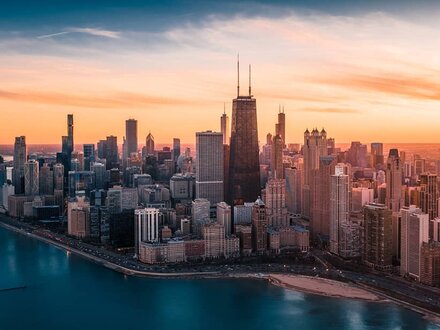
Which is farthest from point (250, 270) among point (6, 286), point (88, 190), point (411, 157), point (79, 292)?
point (88, 190)

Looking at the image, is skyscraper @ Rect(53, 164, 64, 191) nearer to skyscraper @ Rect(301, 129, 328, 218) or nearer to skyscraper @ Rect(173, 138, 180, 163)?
skyscraper @ Rect(173, 138, 180, 163)

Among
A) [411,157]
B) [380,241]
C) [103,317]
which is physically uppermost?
[411,157]

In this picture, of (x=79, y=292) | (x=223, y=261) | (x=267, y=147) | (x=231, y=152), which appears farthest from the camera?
(x=267, y=147)

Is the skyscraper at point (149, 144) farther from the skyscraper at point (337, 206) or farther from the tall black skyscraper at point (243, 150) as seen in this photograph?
the skyscraper at point (337, 206)

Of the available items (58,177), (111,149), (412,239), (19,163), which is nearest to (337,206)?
(412,239)

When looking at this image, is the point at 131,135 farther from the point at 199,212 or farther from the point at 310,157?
the point at 199,212

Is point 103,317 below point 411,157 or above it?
below

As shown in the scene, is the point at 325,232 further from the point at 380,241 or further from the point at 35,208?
the point at 35,208
